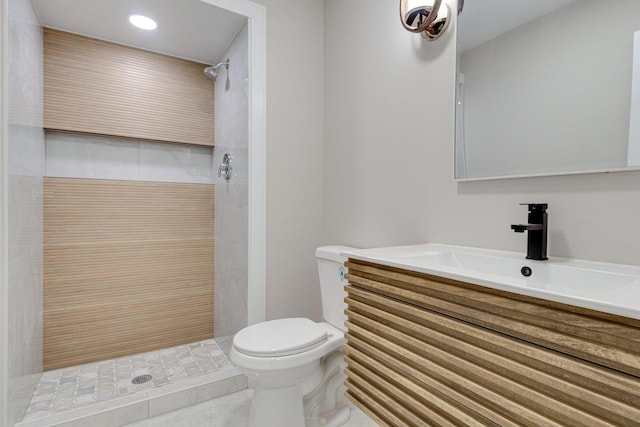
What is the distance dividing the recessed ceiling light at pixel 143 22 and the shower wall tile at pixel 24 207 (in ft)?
1.48

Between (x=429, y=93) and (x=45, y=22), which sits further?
(x=45, y=22)

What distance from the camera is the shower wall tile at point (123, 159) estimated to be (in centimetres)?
204

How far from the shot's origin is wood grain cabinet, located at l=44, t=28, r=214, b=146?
77.8 inches

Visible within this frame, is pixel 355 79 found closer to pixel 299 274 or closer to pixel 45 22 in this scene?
pixel 299 274

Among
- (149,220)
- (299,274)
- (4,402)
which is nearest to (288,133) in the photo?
(299,274)

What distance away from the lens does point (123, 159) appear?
222cm

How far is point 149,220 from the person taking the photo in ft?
7.44

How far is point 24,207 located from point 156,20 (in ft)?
3.94

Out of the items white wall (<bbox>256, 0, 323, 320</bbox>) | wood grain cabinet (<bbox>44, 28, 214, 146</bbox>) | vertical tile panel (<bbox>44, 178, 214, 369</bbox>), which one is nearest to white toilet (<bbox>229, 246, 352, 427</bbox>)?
white wall (<bbox>256, 0, 323, 320</bbox>)

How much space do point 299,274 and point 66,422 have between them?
4.04 ft

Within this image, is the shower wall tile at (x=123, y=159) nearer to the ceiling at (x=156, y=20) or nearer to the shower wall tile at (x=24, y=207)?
the shower wall tile at (x=24, y=207)

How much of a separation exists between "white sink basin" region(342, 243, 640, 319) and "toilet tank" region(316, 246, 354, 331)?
46 cm

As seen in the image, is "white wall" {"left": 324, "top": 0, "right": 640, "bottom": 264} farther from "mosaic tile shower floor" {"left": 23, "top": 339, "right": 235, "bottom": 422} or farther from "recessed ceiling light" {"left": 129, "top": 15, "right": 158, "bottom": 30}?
"mosaic tile shower floor" {"left": 23, "top": 339, "right": 235, "bottom": 422}

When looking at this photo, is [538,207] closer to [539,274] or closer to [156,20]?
[539,274]
